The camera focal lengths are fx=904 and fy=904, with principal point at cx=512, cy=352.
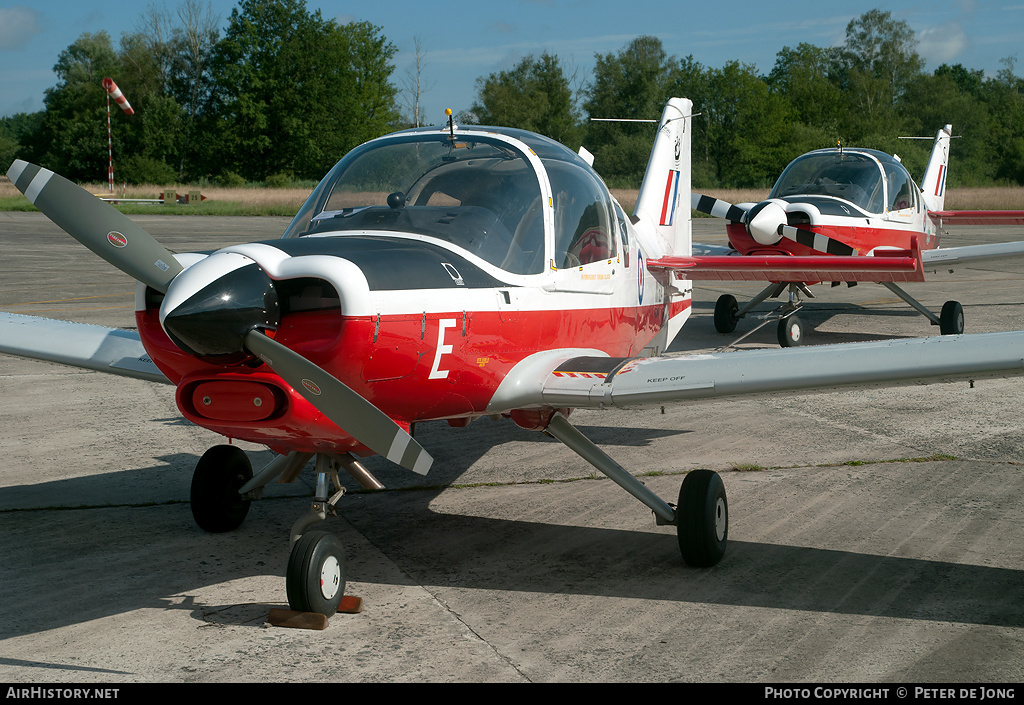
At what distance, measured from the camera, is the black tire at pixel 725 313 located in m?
12.9

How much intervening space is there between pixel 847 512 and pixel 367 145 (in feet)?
11.7

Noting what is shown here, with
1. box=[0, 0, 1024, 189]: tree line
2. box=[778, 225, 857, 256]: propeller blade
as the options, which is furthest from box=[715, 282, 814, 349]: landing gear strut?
box=[0, 0, 1024, 189]: tree line

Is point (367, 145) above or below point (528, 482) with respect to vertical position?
above

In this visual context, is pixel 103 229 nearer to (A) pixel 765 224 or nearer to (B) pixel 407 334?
(B) pixel 407 334

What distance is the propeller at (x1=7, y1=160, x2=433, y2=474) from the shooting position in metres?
3.35

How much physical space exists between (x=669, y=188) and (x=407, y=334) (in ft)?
16.5

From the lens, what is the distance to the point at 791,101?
260ft

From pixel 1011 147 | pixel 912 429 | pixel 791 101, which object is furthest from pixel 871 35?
pixel 912 429

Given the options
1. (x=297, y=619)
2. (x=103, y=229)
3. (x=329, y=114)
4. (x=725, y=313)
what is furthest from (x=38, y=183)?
(x=329, y=114)

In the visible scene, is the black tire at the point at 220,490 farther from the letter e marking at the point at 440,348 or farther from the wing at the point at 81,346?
the letter e marking at the point at 440,348

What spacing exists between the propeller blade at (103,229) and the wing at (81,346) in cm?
138

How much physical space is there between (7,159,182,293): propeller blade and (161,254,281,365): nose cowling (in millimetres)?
279

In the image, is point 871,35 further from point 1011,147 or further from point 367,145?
point 367,145

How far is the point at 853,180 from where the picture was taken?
12.8 meters
